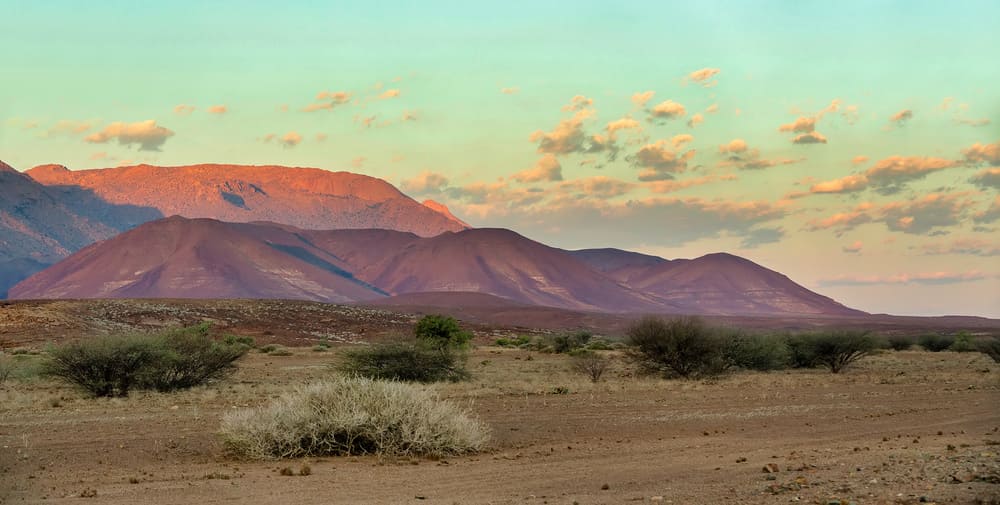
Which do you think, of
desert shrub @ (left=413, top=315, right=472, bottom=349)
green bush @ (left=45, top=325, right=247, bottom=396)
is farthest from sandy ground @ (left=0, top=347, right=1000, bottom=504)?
desert shrub @ (left=413, top=315, right=472, bottom=349)

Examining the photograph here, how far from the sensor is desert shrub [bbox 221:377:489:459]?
51.6 feet

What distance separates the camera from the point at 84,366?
27875mm

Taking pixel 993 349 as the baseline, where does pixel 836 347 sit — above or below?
below

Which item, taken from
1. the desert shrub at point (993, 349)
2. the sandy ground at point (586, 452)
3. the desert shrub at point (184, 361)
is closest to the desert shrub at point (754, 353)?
the sandy ground at point (586, 452)

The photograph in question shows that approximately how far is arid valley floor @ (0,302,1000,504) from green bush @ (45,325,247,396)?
0.66 m

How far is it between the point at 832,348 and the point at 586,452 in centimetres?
2678

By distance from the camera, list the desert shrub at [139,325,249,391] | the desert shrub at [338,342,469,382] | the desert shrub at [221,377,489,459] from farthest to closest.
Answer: the desert shrub at [338,342,469,382]
the desert shrub at [139,325,249,391]
the desert shrub at [221,377,489,459]

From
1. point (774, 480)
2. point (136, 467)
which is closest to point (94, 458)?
point (136, 467)

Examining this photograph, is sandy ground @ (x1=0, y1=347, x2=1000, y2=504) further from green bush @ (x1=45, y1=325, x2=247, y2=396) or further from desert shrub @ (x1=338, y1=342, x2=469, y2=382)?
desert shrub @ (x1=338, y1=342, x2=469, y2=382)

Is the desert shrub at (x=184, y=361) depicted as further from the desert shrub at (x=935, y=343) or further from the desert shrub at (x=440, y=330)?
the desert shrub at (x=935, y=343)

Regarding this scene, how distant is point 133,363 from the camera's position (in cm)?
2833

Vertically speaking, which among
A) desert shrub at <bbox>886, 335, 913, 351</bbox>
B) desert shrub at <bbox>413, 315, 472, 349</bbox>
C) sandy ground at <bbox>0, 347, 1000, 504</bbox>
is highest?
desert shrub at <bbox>886, 335, 913, 351</bbox>

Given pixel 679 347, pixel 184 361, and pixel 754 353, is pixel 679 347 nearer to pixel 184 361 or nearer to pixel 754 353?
pixel 754 353

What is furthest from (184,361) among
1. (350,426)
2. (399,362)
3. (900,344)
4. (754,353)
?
(900,344)
